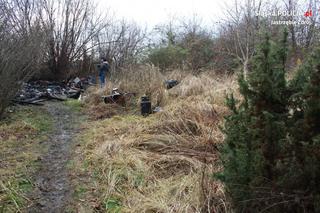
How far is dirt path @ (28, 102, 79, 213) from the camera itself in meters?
3.03

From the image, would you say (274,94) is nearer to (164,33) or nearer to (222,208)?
(222,208)

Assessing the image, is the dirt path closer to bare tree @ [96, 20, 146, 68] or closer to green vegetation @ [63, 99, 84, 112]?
green vegetation @ [63, 99, 84, 112]

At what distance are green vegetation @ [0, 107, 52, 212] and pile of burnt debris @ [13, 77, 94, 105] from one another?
1294mm

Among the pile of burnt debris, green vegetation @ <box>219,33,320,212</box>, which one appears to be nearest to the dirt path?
green vegetation @ <box>219,33,320,212</box>

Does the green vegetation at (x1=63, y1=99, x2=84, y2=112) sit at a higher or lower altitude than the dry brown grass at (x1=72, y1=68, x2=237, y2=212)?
higher

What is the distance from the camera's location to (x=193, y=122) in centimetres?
484

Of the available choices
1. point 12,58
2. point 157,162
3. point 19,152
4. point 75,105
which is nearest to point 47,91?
point 75,105

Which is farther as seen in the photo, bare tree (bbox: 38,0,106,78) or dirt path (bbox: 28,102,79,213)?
bare tree (bbox: 38,0,106,78)

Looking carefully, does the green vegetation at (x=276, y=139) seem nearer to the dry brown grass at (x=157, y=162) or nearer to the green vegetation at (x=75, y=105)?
the dry brown grass at (x=157, y=162)

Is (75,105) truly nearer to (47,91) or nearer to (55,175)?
(47,91)

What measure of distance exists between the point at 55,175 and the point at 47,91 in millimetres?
7390

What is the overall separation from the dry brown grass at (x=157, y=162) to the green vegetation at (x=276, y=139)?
596 millimetres

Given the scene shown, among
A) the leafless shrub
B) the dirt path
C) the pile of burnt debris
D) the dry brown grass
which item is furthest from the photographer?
the pile of burnt debris

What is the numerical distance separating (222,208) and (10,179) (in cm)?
233
